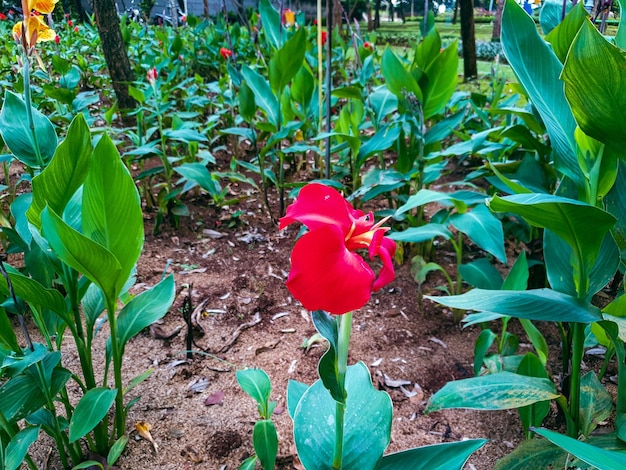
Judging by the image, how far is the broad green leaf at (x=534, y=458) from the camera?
0.92m

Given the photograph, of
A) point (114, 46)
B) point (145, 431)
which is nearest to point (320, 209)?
point (145, 431)

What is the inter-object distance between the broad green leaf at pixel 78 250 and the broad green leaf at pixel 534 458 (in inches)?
33.5

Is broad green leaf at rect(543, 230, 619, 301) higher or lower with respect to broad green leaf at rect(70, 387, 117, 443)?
higher

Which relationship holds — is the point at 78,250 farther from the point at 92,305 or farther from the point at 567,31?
the point at 567,31

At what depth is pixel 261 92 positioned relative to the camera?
2447 millimetres

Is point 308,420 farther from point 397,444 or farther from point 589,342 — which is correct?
point 589,342

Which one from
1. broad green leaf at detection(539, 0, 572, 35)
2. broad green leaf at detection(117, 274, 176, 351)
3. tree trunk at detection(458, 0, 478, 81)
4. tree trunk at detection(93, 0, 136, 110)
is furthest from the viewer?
tree trunk at detection(458, 0, 478, 81)

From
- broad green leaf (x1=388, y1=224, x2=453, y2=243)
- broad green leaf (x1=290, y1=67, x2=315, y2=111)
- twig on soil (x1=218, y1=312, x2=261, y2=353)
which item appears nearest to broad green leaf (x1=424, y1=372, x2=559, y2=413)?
broad green leaf (x1=388, y1=224, x2=453, y2=243)

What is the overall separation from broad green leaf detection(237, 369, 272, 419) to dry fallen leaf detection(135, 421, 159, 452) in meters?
0.35

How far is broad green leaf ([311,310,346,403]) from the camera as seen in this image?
0.60 m


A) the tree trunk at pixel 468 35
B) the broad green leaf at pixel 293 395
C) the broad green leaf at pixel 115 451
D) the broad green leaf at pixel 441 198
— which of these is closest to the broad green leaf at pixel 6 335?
the broad green leaf at pixel 115 451

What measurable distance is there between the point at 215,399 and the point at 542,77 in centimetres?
119

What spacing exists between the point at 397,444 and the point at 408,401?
0.17m

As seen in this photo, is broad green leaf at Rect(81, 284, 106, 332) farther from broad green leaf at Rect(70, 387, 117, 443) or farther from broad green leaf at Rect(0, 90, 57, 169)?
broad green leaf at Rect(0, 90, 57, 169)
